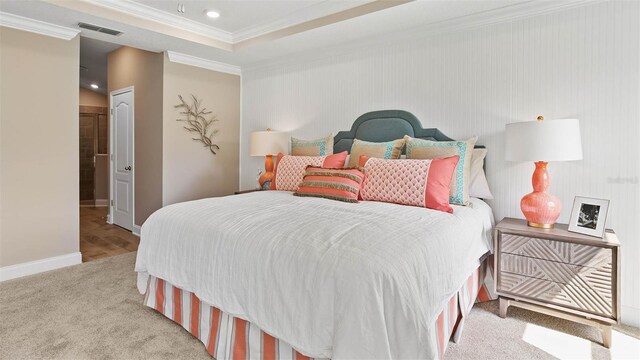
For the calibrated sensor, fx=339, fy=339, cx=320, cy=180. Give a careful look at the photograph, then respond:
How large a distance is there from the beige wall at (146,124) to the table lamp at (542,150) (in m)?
3.76

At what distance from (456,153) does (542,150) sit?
1.84 feet

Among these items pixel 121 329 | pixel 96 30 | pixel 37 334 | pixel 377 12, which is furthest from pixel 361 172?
pixel 96 30

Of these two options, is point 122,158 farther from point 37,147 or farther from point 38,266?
point 38,266

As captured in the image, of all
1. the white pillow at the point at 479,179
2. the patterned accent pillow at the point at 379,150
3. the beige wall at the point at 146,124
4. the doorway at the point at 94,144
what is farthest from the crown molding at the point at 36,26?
the white pillow at the point at 479,179

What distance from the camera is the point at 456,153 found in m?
2.61

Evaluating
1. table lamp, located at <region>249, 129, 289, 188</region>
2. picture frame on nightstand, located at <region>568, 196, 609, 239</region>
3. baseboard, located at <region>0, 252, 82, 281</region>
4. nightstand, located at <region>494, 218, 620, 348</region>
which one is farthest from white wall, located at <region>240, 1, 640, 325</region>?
baseboard, located at <region>0, 252, 82, 281</region>

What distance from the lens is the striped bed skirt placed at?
1.57 m

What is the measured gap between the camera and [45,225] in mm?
3227

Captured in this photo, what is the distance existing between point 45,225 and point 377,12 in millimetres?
3628

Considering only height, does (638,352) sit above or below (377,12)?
below

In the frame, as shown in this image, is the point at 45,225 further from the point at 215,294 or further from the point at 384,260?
the point at 384,260

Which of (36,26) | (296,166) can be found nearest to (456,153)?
(296,166)

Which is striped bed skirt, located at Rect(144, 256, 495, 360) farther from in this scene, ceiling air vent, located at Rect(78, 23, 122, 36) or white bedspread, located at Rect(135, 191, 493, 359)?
ceiling air vent, located at Rect(78, 23, 122, 36)

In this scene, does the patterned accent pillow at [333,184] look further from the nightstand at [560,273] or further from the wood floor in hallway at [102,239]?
the wood floor in hallway at [102,239]
